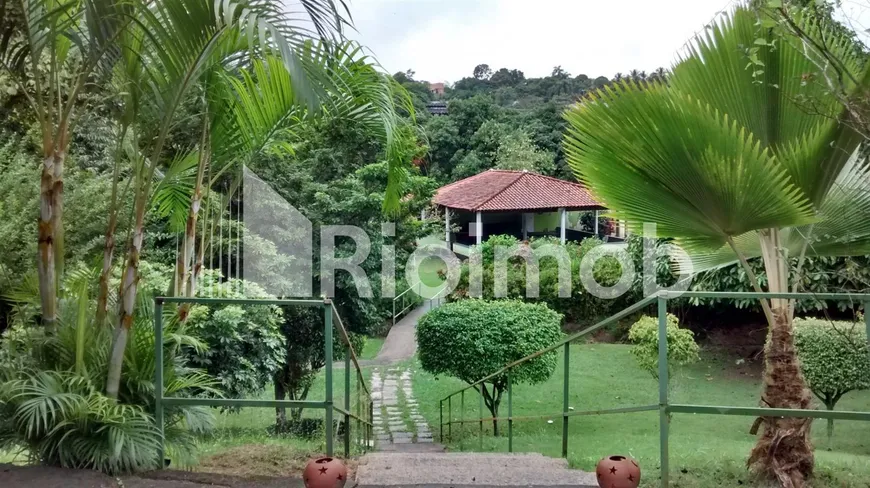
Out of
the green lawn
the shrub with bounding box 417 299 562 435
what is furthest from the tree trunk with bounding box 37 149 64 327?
the shrub with bounding box 417 299 562 435

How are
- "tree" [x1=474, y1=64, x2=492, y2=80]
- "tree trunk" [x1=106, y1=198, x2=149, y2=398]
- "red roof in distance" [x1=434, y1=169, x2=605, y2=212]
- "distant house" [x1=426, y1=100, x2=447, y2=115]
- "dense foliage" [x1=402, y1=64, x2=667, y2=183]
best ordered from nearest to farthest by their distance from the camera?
"tree trunk" [x1=106, y1=198, x2=149, y2=398] → "red roof in distance" [x1=434, y1=169, x2=605, y2=212] → "dense foliage" [x1=402, y1=64, x2=667, y2=183] → "distant house" [x1=426, y1=100, x2=447, y2=115] → "tree" [x1=474, y1=64, x2=492, y2=80]

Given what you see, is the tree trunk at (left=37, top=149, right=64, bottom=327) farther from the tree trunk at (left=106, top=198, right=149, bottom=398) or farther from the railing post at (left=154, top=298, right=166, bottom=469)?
the railing post at (left=154, top=298, right=166, bottom=469)

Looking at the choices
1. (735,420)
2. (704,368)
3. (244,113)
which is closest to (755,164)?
(244,113)

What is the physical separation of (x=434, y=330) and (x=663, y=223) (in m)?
6.57

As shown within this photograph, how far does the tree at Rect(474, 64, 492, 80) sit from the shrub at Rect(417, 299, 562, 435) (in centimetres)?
3800

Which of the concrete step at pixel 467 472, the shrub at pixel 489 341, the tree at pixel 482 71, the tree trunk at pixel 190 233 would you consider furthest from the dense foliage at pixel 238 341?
the tree at pixel 482 71

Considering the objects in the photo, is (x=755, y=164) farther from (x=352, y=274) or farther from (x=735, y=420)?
(x=352, y=274)

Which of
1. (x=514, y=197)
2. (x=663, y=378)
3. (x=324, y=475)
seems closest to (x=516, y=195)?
(x=514, y=197)

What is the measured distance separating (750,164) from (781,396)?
4.65 feet

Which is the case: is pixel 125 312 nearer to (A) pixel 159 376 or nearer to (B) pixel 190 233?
(A) pixel 159 376

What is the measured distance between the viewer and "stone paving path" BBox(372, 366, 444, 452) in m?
8.69

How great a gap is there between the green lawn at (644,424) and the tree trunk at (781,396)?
A: 0.45ft

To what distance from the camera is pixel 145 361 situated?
355cm

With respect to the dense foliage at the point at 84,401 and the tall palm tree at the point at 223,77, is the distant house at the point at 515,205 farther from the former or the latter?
the dense foliage at the point at 84,401
